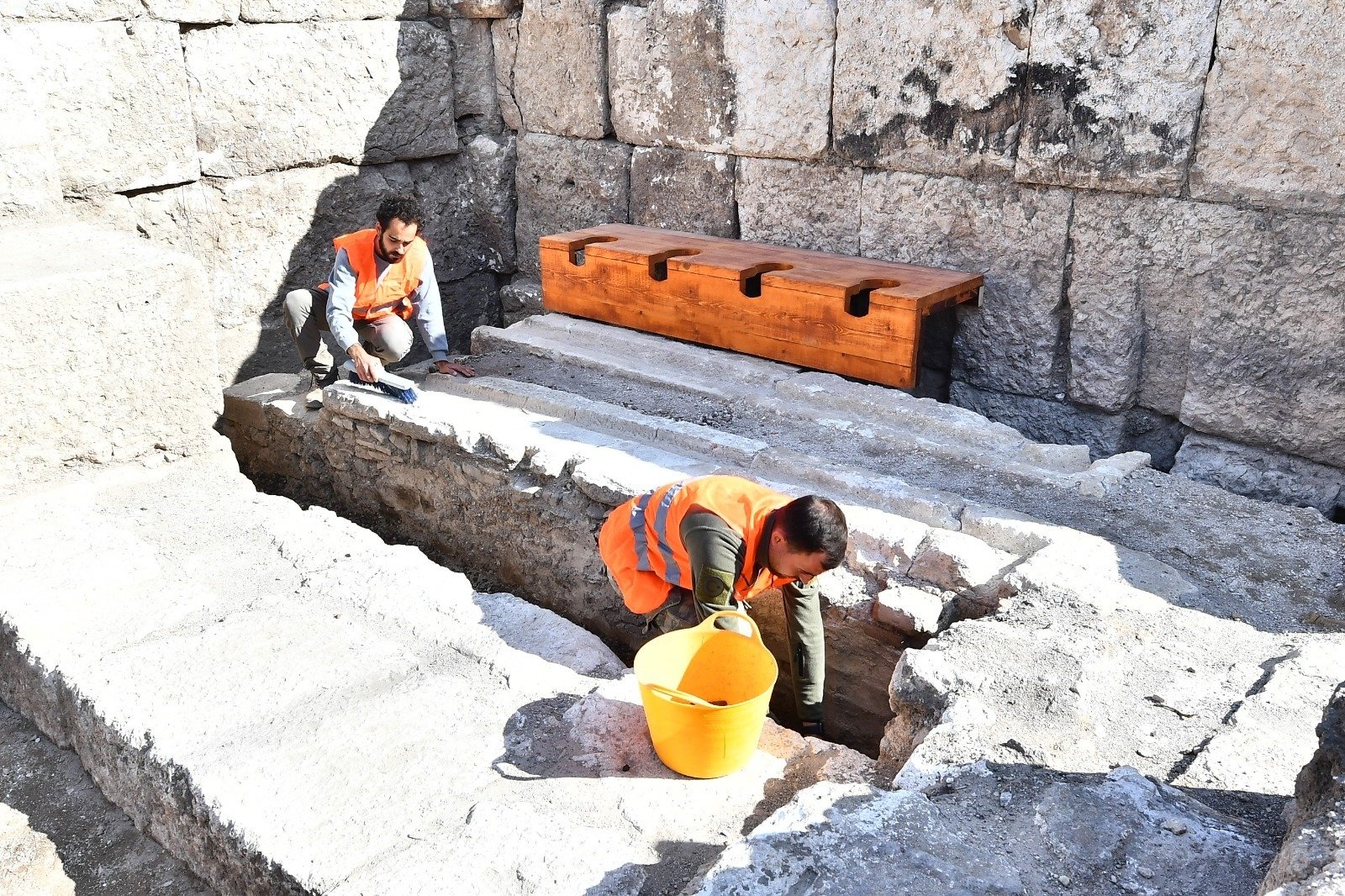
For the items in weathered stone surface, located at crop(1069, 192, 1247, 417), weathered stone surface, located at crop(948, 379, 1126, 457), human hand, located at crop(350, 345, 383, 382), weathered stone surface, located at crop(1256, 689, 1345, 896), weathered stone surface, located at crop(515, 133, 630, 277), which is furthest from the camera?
weathered stone surface, located at crop(515, 133, 630, 277)

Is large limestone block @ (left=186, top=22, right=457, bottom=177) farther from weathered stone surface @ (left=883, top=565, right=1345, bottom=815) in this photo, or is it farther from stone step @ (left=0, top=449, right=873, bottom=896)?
weathered stone surface @ (left=883, top=565, right=1345, bottom=815)

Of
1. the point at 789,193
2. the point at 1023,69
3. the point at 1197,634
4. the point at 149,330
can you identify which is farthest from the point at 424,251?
the point at 1197,634

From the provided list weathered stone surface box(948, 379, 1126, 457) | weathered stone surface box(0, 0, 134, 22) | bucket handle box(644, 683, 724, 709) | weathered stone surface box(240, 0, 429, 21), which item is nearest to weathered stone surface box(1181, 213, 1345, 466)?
weathered stone surface box(948, 379, 1126, 457)

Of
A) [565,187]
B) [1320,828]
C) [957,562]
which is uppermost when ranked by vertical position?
[565,187]

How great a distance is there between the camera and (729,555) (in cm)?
317

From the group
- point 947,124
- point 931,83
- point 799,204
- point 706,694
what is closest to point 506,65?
point 799,204

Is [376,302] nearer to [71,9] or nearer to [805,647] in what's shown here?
[71,9]

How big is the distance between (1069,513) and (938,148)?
1965mm

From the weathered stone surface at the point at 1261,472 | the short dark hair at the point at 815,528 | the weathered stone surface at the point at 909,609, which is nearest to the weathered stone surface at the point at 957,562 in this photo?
the weathered stone surface at the point at 909,609

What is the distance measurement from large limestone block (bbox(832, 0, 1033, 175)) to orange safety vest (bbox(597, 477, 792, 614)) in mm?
2331

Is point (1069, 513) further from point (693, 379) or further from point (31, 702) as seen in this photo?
point (31, 702)

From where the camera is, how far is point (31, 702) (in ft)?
11.4

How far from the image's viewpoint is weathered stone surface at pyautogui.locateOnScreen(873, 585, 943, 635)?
3.38 meters

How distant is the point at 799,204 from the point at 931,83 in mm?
916
